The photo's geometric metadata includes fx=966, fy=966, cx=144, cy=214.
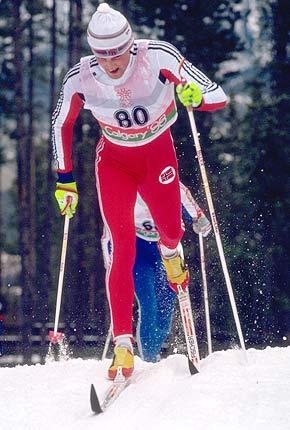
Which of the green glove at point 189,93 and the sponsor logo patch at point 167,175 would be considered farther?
the sponsor logo patch at point 167,175

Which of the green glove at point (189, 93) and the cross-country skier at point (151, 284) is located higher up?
the green glove at point (189, 93)

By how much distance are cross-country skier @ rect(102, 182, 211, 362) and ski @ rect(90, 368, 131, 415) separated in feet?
5.44

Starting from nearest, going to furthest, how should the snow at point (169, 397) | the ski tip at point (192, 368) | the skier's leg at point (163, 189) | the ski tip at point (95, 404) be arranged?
the snow at point (169, 397) < the ski tip at point (95, 404) < the ski tip at point (192, 368) < the skier's leg at point (163, 189)

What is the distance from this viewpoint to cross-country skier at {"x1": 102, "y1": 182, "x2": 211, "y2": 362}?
774cm

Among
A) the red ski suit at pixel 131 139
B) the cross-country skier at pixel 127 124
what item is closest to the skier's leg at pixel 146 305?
the cross-country skier at pixel 127 124

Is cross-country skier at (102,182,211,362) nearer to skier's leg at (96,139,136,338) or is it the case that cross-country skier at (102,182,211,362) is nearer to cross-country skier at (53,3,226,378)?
cross-country skier at (53,3,226,378)

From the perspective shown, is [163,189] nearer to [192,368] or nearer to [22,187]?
[192,368]

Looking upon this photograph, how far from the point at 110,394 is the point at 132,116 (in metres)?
1.85

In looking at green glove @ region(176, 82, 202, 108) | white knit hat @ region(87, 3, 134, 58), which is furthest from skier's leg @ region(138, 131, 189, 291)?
white knit hat @ region(87, 3, 134, 58)

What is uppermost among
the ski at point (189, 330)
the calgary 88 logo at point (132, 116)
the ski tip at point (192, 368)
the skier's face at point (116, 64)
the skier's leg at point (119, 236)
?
the skier's face at point (116, 64)

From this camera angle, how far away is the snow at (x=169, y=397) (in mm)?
4777

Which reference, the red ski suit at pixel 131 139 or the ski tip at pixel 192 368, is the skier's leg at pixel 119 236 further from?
the ski tip at pixel 192 368

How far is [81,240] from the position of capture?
2319 centimetres

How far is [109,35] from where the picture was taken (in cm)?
608
